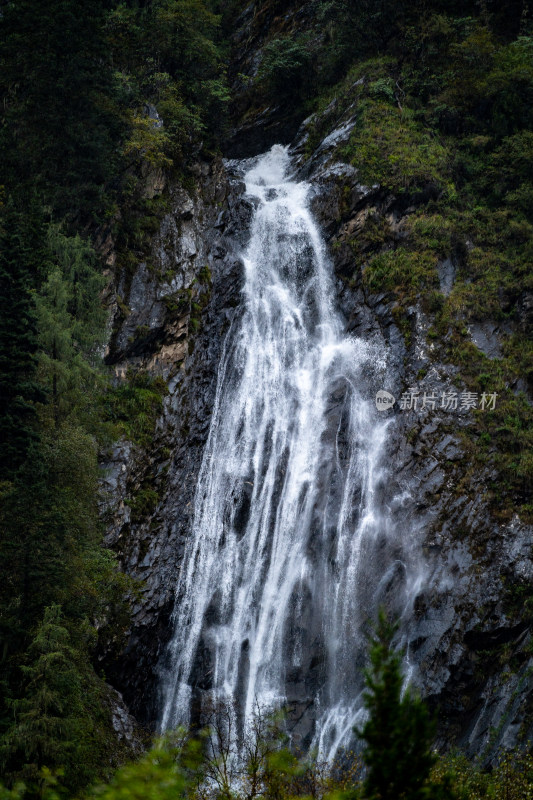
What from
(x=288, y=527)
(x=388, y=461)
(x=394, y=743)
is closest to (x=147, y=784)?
(x=394, y=743)

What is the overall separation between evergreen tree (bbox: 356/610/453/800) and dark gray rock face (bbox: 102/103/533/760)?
939 cm

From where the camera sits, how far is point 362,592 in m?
20.7

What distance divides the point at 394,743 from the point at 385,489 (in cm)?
1507

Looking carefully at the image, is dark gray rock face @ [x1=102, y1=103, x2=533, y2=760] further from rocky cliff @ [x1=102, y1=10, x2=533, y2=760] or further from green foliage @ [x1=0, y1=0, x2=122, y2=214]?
green foliage @ [x1=0, y1=0, x2=122, y2=214]

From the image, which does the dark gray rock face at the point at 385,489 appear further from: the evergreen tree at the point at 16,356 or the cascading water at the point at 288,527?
the evergreen tree at the point at 16,356

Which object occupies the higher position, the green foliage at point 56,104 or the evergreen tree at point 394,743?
the green foliage at point 56,104

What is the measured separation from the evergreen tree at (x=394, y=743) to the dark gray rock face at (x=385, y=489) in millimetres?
Result: 9393

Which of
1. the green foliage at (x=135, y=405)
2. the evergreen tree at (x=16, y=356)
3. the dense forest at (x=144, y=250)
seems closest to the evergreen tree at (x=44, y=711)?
the dense forest at (x=144, y=250)

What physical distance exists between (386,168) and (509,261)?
7.97 metres

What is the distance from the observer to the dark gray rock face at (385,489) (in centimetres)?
1825

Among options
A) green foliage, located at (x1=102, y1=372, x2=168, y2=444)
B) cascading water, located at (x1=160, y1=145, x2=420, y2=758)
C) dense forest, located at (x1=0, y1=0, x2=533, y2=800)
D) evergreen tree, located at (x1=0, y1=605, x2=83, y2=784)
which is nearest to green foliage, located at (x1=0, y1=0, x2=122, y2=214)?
dense forest, located at (x1=0, y1=0, x2=533, y2=800)

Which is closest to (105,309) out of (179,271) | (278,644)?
(179,271)

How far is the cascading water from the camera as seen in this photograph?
1997 centimetres

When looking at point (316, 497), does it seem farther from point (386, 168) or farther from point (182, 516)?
point (386, 168)
